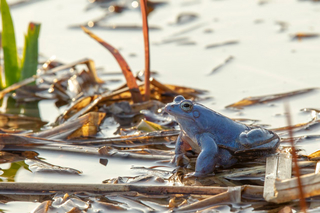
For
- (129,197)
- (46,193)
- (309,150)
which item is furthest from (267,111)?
(46,193)

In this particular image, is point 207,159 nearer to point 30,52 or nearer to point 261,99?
point 261,99

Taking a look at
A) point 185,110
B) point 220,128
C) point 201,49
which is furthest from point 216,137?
point 201,49

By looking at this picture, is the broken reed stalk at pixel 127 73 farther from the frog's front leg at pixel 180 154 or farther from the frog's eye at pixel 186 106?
the frog's eye at pixel 186 106

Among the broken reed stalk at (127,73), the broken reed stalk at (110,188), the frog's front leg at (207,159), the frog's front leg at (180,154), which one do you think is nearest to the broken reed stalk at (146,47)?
the broken reed stalk at (127,73)

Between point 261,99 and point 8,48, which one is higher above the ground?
point 8,48

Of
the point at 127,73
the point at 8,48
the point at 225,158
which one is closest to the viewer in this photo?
the point at 225,158

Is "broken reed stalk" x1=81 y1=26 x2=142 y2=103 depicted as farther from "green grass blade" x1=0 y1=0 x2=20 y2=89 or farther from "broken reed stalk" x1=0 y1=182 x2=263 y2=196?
"broken reed stalk" x1=0 y1=182 x2=263 y2=196
